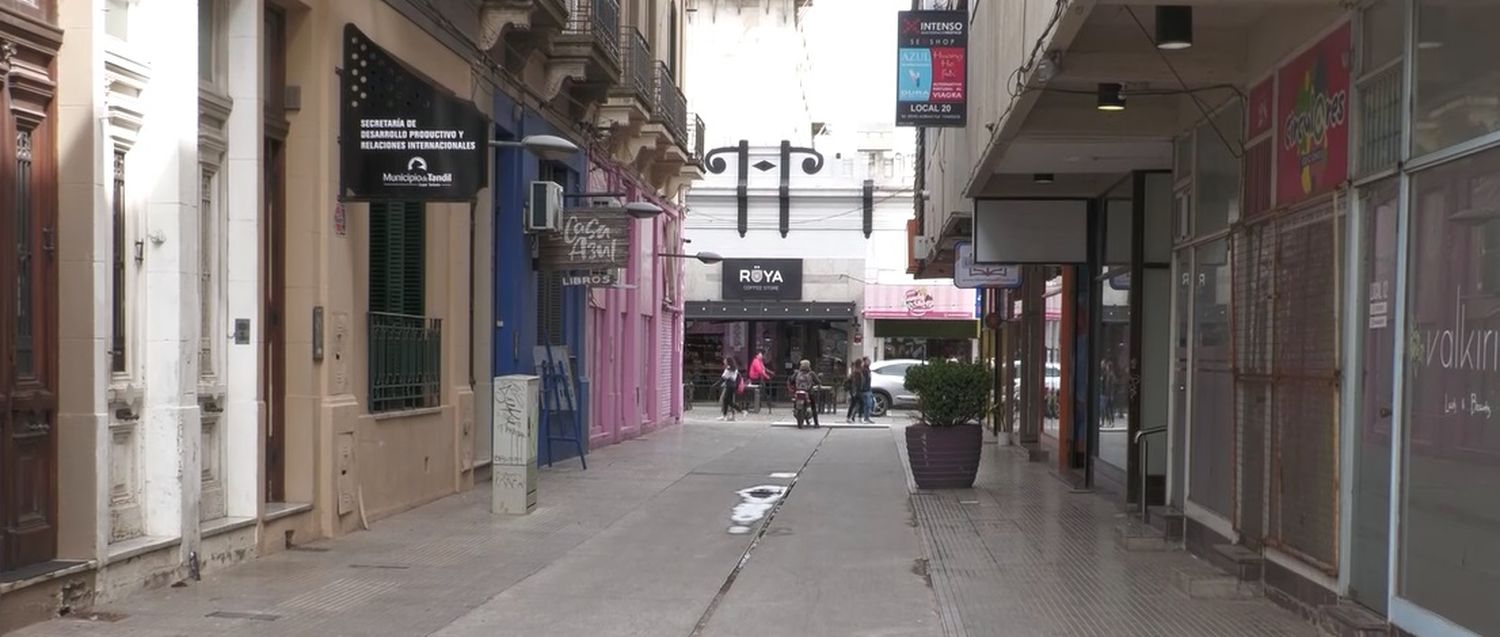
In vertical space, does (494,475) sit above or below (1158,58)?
below

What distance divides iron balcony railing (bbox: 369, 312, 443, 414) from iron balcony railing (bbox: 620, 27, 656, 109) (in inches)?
349

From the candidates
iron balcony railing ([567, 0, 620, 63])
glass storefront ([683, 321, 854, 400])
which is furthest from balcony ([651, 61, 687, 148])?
glass storefront ([683, 321, 854, 400])

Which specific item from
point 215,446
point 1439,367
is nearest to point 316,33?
point 215,446

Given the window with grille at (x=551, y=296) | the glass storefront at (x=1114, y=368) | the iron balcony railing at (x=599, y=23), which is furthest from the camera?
the window with grille at (x=551, y=296)

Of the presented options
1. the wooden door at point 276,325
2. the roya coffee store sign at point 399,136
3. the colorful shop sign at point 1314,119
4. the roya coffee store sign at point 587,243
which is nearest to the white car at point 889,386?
the roya coffee store sign at point 587,243

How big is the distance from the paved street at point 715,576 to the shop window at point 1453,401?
5.39ft

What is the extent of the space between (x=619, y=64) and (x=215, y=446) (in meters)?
12.8

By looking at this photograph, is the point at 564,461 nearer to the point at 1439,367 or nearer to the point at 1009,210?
the point at 1009,210

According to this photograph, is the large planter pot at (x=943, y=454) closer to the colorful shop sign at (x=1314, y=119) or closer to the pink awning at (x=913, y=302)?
the colorful shop sign at (x=1314, y=119)

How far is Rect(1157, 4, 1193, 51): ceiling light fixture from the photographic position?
9641 millimetres

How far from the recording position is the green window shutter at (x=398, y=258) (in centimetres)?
1467

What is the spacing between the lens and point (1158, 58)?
11.5 m

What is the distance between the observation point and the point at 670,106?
1121 inches

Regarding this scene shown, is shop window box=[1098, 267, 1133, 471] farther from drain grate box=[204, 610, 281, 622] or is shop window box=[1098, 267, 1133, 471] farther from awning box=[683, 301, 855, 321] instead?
awning box=[683, 301, 855, 321]
